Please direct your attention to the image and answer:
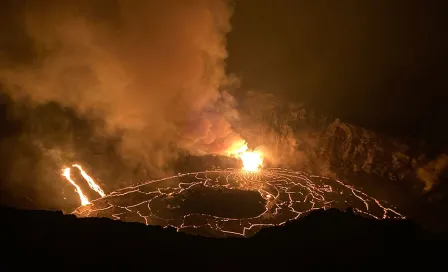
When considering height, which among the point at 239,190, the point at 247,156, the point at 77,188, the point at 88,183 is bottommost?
the point at 77,188

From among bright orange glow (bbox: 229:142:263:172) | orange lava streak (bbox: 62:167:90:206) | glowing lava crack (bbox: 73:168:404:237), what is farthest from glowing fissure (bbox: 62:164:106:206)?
bright orange glow (bbox: 229:142:263:172)

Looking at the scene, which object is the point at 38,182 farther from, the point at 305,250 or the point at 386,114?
the point at 386,114

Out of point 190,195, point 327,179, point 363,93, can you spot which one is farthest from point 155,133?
point 363,93

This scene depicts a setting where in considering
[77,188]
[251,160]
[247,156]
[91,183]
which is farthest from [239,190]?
[77,188]

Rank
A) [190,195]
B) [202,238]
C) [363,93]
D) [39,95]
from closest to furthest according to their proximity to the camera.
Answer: [202,238] → [190,195] → [39,95] → [363,93]

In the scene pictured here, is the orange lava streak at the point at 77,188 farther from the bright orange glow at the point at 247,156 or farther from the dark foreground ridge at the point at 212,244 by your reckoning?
the dark foreground ridge at the point at 212,244

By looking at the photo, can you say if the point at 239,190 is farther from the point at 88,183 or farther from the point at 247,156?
the point at 88,183
